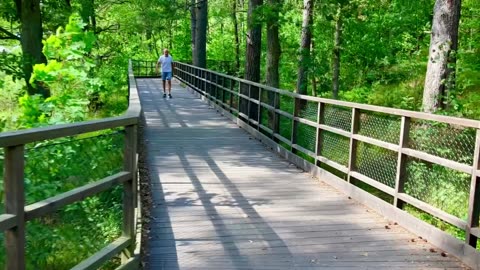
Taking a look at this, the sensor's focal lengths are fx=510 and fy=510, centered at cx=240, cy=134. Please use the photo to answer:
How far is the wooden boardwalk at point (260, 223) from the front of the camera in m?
4.33

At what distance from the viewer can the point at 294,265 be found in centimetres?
422

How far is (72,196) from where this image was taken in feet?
9.76

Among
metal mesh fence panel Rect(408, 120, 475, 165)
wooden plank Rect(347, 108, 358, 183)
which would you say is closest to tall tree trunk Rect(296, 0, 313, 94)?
wooden plank Rect(347, 108, 358, 183)

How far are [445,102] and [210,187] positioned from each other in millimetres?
3470

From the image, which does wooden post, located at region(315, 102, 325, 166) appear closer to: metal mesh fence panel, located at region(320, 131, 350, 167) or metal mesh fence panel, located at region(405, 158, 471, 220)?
metal mesh fence panel, located at region(320, 131, 350, 167)

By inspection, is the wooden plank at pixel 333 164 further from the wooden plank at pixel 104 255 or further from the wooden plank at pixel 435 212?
the wooden plank at pixel 104 255

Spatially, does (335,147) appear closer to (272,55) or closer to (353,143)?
(353,143)

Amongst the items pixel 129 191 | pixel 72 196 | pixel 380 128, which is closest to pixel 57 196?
pixel 72 196

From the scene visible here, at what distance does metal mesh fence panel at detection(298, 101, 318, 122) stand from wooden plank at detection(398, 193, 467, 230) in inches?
98.5

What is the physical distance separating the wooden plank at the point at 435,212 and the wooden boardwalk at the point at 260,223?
0.30m

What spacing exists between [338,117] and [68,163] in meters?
4.32

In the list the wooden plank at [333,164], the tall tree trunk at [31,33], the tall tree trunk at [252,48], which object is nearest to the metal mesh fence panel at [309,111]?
the wooden plank at [333,164]

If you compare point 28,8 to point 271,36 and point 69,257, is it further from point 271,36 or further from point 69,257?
point 69,257

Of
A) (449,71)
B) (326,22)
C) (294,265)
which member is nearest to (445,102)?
(449,71)
